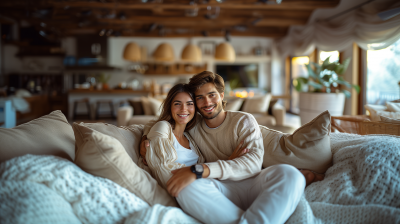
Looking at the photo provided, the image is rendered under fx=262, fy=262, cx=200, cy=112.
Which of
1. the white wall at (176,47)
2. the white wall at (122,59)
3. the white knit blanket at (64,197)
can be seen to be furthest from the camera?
the white wall at (176,47)

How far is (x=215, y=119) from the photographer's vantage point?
190cm

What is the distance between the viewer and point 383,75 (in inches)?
198

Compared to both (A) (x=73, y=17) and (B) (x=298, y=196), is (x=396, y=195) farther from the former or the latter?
(A) (x=73, y=17)

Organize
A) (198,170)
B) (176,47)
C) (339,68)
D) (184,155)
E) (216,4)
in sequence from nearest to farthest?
(198,170)
(184,155)
(339,68)
(216,4)
(176,47)

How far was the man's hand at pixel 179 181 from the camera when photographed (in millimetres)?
1342

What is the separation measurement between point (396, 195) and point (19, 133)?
1999mm

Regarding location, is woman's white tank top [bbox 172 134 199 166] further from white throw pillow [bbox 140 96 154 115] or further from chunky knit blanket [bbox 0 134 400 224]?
white throw pillow [bbox 140 96 154 115]

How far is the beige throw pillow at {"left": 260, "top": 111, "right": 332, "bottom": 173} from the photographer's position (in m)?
1.66

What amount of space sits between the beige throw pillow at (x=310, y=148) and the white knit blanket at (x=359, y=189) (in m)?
0.08

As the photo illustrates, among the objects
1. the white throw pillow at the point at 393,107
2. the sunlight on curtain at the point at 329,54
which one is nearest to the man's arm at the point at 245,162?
the white throw pillow at the point at 393,107

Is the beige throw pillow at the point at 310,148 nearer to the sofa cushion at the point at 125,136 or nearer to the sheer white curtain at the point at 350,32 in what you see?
the sofa cushion at the point at 125,136

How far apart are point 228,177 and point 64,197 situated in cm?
82

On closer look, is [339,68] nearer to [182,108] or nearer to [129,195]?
[182,108]

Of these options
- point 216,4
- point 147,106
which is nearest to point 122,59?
point 216,4
